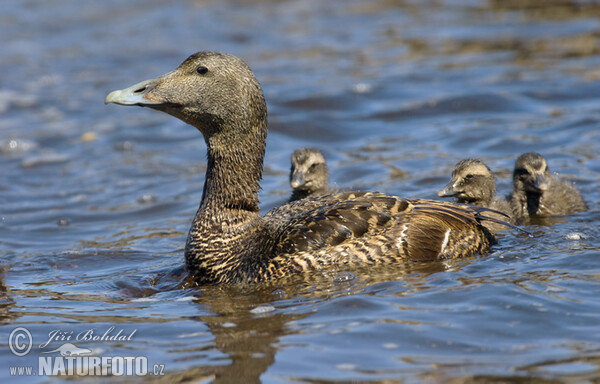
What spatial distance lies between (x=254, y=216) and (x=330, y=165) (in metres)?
4.36

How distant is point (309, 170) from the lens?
32.4 ft

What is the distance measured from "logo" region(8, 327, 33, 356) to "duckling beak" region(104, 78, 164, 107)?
1.87m

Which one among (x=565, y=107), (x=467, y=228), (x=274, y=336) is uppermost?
(x=565, y=107)

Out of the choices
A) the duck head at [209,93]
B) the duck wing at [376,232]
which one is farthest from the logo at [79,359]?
the duck head at [209,93]

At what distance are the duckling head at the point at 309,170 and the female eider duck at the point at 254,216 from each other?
183cm

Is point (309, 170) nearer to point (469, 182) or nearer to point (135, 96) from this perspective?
point (469, 182)

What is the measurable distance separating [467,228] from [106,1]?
16570mm

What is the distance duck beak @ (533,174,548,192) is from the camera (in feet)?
29.6

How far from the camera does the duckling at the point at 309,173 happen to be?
976 cm

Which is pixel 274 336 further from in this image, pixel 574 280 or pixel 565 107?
pixel 565 107

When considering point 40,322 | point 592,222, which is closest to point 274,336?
point 40,322

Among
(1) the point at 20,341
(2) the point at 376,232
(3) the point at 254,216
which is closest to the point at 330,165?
(3) the point at 254,216

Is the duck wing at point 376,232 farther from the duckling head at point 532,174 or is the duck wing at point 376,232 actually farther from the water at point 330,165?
the duckling head at point 532,174

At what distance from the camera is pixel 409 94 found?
1445 cm
